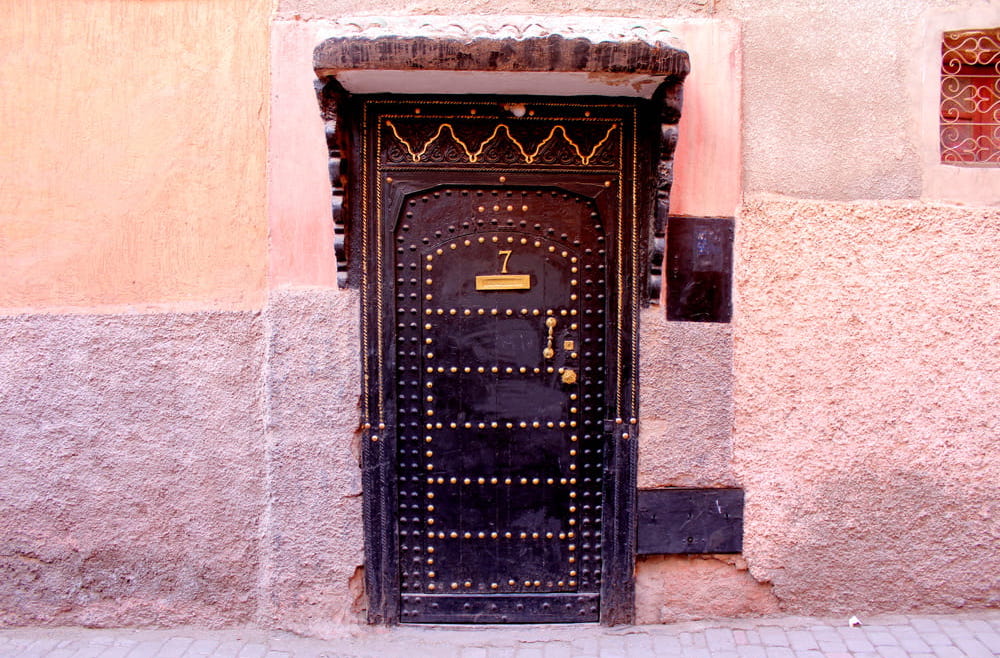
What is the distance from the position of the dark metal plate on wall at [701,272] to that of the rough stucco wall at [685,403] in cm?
5

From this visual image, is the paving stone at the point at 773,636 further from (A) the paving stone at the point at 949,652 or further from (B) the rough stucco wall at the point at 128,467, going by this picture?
(B) the rough stucco wall at the point at 128,467

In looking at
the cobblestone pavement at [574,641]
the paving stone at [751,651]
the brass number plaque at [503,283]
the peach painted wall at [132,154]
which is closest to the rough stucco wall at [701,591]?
the cobblestone pavement at [574,641]

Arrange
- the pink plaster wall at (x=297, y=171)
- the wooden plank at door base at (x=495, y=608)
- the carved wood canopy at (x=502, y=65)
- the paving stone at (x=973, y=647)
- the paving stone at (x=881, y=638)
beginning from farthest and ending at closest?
the wooden plank at door base at (x=495, y=608) < the pink plaster wall at (x=297, y=171) < the paving stone at (x=881, y=638) < the paving stone at (x=973, y=647) < the carved wood canopy at (x=502, y=65)

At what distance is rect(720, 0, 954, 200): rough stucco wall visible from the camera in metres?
3.08

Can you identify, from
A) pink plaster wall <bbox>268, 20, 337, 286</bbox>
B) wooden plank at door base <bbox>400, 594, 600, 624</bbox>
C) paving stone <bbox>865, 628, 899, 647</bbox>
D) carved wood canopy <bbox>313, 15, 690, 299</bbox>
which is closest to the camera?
carved wood canopy <bbox>313, 15, 690, 299</bbox>

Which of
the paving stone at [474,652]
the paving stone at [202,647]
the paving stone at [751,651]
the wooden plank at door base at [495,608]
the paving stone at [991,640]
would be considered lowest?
the paving stone at [474,652]

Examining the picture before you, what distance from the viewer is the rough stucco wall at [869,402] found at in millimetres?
3074

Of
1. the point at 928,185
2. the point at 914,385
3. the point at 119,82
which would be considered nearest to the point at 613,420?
the point at 914,385

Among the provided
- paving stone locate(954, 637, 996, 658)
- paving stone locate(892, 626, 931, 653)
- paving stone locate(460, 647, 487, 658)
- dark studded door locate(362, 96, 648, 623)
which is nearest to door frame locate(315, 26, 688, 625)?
dark studded door locate(362, 96, 648, 623)

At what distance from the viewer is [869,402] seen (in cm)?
309

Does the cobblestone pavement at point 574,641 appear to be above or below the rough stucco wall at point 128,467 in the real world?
below

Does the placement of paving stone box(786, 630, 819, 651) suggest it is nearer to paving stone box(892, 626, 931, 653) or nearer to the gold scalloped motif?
paving stone box(892, 626, 931, 653)

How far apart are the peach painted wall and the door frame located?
0.40 metres

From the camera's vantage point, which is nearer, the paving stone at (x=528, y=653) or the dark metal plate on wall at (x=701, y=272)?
the paving stone at (x=528, y=653)
